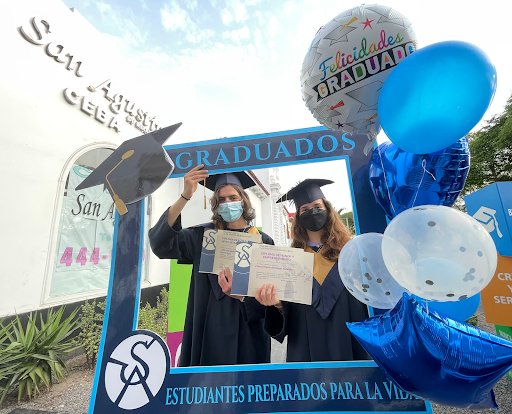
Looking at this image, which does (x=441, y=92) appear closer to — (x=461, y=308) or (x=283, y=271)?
(x=461, y=308)

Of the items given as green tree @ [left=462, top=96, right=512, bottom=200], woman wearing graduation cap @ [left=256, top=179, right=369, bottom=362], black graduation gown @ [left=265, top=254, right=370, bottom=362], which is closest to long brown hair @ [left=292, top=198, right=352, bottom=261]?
woman wearing graduation cap @ [left=256, top=179, right=369, bottom=362]

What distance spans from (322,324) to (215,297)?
944 mm

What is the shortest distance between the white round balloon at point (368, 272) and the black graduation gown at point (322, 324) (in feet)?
1.69

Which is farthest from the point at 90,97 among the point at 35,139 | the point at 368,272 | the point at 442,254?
the point at 442,254

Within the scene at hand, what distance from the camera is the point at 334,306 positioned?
6.32 ft

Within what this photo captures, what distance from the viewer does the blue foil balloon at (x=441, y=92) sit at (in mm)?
963

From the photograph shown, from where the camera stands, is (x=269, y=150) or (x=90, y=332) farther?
(x=90, y=332)

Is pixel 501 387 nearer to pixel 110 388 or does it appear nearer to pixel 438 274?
pixel 438 274

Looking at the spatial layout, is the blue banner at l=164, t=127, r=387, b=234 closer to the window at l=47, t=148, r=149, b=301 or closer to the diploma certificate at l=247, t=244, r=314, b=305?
the diploma certificate at l=247, t=244, r=314, b=305

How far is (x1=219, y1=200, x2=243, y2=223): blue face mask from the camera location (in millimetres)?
2279

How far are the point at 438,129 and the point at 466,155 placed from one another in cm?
50

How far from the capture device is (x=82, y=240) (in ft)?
15.3

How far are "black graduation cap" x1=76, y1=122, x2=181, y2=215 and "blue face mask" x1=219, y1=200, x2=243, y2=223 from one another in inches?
22.8

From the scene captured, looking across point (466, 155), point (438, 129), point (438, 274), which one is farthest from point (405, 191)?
point (438, 274)
